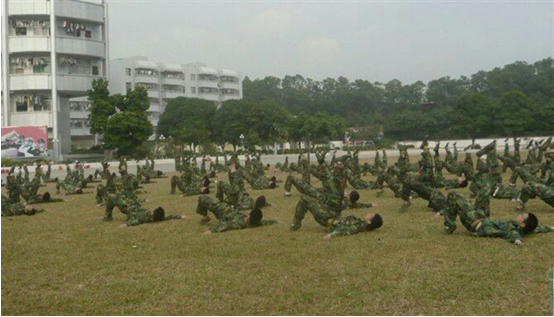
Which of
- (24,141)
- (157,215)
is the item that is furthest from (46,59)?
(157,215)

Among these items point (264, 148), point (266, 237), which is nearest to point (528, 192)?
point (266, 237)

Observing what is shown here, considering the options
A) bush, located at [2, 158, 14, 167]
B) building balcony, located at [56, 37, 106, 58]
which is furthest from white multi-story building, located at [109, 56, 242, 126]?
bush, located at [2, 158, 14, 167]

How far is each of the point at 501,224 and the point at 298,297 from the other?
4804 mm

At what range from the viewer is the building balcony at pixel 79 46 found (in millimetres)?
59344

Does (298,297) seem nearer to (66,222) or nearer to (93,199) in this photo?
(66,222)

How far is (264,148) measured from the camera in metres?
68.5

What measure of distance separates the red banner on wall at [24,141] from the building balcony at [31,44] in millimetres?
→ 8606

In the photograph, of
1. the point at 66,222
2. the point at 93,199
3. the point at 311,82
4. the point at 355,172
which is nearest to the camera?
the point at 66,222

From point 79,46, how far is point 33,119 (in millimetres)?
8955

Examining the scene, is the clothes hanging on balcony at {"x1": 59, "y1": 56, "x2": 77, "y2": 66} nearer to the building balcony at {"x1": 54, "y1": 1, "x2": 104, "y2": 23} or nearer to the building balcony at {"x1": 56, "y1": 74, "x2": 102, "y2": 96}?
the building balcony at {"x1": 56, "y1": 74, "x2": 102, "y2": 96}

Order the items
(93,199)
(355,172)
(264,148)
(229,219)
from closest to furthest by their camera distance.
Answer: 1. (229,219)
2. (93,199)
3. (355,172)
4. (264,148)

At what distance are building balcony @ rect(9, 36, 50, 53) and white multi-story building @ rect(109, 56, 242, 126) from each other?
21771 mm

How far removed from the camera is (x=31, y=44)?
5891cm

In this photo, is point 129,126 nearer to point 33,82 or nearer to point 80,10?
point 33,82
